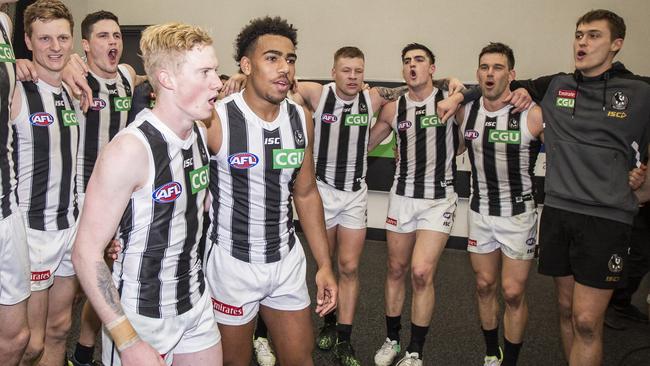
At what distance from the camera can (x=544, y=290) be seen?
5.20 metres

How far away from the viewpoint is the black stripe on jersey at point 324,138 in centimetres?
398

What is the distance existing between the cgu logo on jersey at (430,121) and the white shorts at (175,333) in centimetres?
213

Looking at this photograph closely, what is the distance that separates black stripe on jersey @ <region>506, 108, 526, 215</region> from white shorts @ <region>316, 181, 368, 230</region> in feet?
3.44

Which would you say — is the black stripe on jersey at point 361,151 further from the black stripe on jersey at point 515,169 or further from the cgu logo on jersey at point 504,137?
the black stripe on jersey at point 515,169

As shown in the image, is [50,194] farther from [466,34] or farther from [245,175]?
[466,34]

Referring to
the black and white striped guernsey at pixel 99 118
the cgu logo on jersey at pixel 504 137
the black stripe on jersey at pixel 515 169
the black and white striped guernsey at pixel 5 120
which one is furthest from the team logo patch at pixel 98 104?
the black stripe on jersey at pixel 515 169

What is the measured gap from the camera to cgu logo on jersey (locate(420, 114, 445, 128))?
12.3ft

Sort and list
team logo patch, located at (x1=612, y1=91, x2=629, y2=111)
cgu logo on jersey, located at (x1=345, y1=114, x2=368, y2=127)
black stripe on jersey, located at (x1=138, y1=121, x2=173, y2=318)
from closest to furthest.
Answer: black stripe on jersey, located at (x1=138, y1=121, x2=173, y2=318) < team logo patch, located at (x1=612, y1=91, x2=629, y2=111) < cgu logo on jersey, located at (x1=345, y1=114, x2=368, y2=127)

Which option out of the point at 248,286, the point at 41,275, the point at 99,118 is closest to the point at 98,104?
the point at 99,118

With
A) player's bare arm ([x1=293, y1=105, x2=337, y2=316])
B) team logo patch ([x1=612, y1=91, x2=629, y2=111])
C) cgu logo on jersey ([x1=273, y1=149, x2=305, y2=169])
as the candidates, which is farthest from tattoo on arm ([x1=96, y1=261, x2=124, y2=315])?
team logo patch ([x1=612, y1=91, x2=629, y2=111])

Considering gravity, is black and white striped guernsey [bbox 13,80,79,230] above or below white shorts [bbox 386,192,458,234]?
above

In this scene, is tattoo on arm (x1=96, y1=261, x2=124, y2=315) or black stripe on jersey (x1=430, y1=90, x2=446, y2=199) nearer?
tattoo on arm (x1=96, y1=261, x2=124, y2=315)

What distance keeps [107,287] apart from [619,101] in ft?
8.74

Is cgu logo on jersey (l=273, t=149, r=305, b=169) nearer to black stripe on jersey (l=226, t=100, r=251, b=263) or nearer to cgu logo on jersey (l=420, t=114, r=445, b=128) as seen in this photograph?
black stripe on jersey (l=226, t=100, r=251, b=263)
